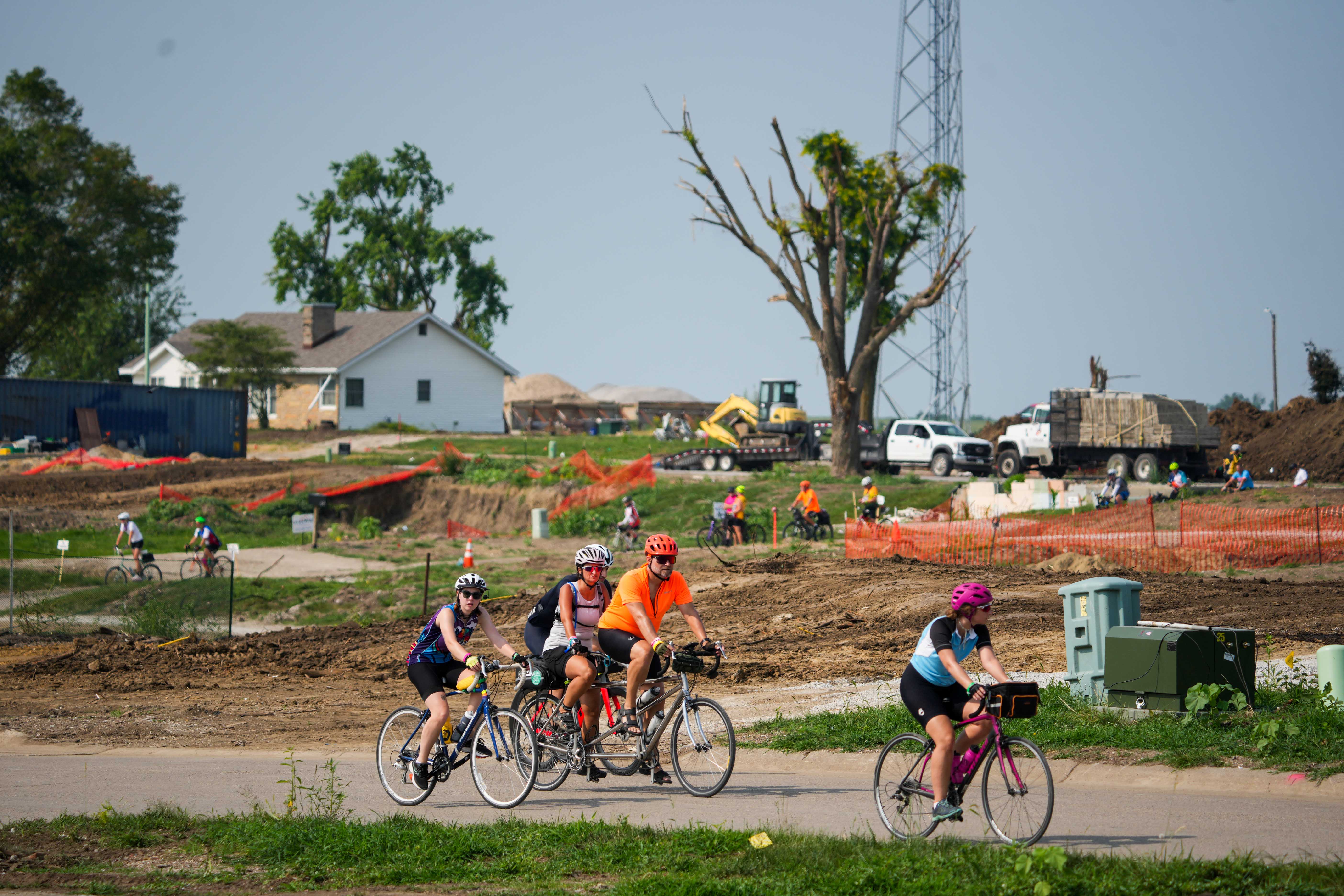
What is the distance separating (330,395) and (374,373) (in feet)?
8.25

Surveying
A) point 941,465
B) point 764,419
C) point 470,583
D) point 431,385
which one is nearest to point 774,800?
point 470,583

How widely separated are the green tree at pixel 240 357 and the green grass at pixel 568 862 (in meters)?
51.9

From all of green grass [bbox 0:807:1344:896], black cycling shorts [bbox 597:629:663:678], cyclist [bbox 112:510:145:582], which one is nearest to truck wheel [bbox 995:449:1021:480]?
cyclist [bbox 112:510:145:582]

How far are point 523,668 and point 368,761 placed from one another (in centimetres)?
261

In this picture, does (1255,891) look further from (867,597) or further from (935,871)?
(867,597)

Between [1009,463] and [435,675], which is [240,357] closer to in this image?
[1009,463]

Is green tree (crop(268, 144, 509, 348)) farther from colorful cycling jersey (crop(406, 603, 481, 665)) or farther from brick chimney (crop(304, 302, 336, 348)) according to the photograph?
colorful cycling jersey (crop(406, 603, 481, 665))

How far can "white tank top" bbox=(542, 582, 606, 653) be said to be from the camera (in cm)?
909

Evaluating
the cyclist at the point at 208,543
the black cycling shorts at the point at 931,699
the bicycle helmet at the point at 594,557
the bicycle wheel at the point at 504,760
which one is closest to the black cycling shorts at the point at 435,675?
the bicycle wheel at the point at 504,760

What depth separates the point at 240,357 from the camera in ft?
189

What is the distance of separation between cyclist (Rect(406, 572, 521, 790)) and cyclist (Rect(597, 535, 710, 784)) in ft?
2.58

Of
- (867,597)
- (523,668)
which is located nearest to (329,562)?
(867,597)

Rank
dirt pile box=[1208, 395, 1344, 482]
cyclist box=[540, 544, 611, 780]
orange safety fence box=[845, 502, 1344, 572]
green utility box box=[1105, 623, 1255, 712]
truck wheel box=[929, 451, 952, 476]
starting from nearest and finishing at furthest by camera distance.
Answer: cyclist box=[540, 544, 611, 780]
green utility box box=[1105, 623, 1255, 712]
orange safety fence box=[845, 502, 1344, 572]
truck wheel box=[929, 451, 952, 476]
dirt pile box=[1208, 395, 1344, 482]

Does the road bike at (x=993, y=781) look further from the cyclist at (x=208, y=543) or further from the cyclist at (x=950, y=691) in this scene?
the cyclist at (x=208, y=543)
